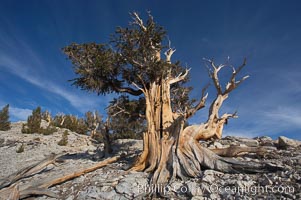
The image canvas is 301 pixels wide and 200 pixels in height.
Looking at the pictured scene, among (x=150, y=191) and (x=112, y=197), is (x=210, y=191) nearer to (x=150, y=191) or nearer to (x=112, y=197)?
(x=150, y=191)

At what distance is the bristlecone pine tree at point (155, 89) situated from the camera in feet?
24.4

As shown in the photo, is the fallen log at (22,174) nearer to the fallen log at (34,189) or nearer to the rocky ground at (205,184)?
the fallen log at (34,189)

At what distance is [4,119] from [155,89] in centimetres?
2269

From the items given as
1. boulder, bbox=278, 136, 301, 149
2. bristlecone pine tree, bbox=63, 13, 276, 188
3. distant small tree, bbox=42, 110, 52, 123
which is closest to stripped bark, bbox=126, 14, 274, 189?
bristlecone pine tree, bbox=63, 13, 276, 188

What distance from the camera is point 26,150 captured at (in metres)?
14.0

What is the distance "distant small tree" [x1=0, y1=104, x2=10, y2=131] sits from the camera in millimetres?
23406

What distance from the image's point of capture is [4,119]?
24.7 meters

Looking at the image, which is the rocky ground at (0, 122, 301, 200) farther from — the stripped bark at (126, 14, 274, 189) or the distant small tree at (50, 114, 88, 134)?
the distant small tree at (50, 114, 88, 134)

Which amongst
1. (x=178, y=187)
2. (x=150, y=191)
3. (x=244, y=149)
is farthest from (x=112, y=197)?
(x=244, y=149)

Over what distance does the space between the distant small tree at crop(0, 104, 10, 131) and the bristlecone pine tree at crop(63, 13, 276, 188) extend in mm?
18245

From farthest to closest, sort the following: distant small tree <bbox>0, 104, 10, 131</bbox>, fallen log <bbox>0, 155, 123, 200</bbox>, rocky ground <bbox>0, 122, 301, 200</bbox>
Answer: distant small tree <bbox>0, 104, 10, 131</bbox> < fallen log <bbox>0, 155, 123, 200</bbox> < rocky ground <bbox>0, 122, 301, 200</bbox>

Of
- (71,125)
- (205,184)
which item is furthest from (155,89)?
(71,125)

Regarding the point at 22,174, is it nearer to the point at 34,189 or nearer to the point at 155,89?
the point at 34,189

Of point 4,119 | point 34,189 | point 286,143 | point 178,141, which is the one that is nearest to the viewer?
point 34,189
